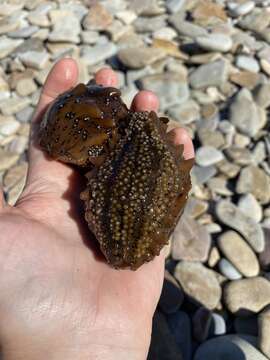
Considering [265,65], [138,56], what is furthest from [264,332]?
[138,56]

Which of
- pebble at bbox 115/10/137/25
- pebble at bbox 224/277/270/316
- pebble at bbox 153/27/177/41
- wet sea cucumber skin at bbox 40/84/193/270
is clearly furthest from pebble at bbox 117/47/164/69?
pebble at bbox 224/277/270/316

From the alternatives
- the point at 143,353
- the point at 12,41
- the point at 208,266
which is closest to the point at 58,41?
the point at 12,41

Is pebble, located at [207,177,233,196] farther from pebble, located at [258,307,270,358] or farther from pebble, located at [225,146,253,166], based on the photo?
pebble, located at [258,307,270,358]

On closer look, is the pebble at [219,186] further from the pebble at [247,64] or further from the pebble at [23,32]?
the pebble at [23,32]

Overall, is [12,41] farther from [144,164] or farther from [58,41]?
[144,164]

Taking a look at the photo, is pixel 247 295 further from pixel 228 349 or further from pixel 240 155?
pixel 240 155

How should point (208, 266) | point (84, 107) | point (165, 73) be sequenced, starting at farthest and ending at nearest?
point (165, 73) < point (208, 266) < point (84, 107)
